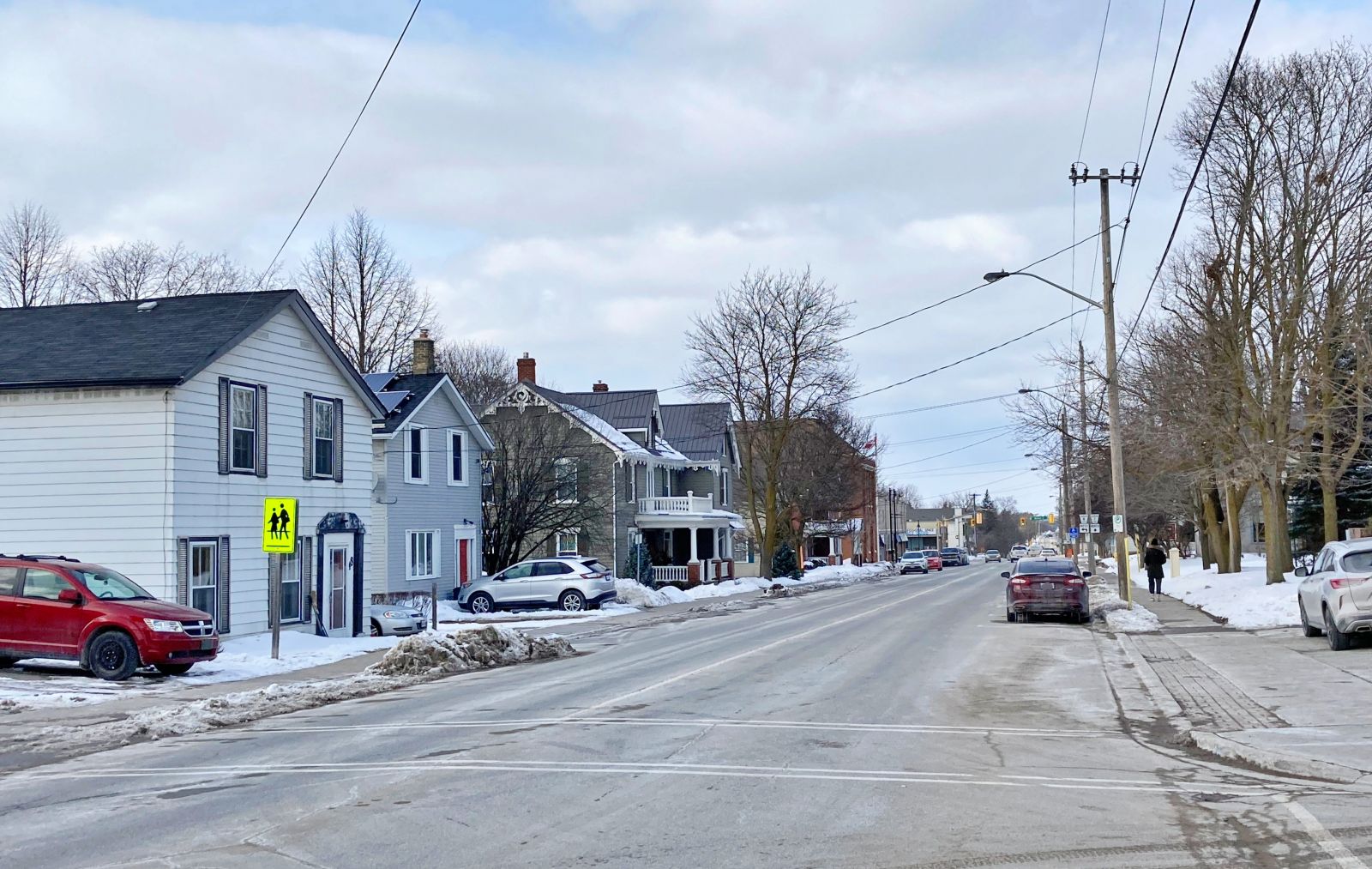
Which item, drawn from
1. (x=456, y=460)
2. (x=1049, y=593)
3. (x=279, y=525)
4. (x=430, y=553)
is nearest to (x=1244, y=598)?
(x=1049, y=593)

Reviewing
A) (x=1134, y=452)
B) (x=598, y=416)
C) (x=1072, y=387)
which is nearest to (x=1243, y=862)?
(x=1134, y=452)

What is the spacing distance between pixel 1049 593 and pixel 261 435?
17296 millimetres

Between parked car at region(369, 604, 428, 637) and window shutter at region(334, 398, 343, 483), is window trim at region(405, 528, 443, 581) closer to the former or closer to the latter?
parked car at region(369, 604, 428, 637)

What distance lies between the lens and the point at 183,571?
22.8m

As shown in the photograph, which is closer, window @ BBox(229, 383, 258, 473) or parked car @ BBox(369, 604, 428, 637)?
window @ BBox(229, 383, 258, 473)

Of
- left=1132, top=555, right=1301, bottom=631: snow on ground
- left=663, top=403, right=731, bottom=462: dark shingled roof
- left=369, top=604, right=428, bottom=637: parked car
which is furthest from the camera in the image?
left=663, top=403, right=731, bottom=462: dark shingled roof

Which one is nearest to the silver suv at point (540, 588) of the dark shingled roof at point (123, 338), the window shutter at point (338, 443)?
the window shutter at point (338, 443)

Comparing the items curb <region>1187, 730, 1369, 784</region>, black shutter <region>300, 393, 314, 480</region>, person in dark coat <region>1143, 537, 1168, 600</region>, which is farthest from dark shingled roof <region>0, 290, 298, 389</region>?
person in dark coat <region>1143, 537, 1168, 600</region>

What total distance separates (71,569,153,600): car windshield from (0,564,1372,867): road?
528 centimetres

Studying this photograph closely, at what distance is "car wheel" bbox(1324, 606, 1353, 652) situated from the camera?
18.7m

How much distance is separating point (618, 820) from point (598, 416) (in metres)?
54.5

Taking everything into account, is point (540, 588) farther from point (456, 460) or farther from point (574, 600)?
point (456, 460)

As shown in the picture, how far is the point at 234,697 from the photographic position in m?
15.6

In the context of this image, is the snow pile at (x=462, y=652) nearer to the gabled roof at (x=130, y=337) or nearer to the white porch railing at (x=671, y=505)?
the gabled roof at (x=130, y=337)
